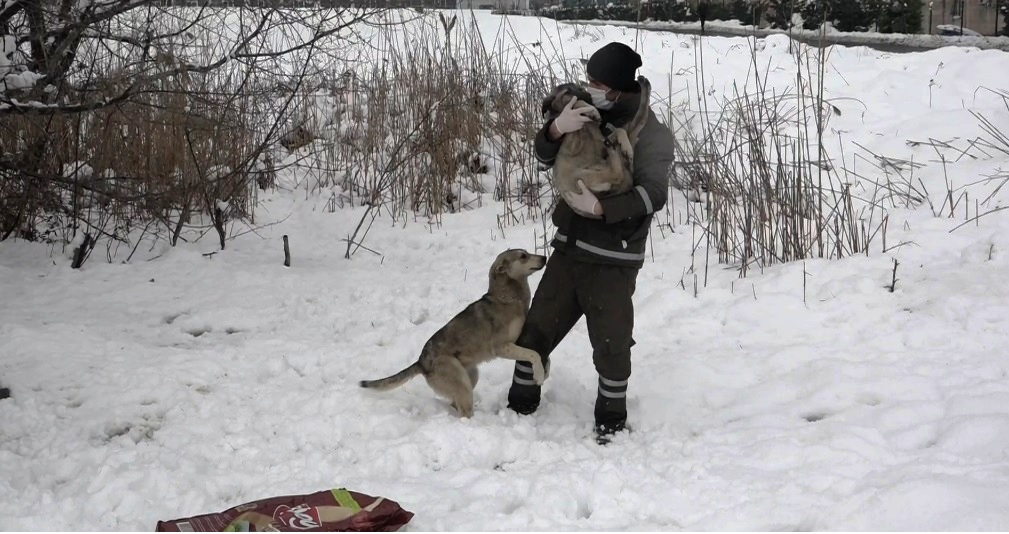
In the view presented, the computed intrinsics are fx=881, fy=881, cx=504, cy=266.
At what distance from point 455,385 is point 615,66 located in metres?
1.71

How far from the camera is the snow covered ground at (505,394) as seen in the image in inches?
135

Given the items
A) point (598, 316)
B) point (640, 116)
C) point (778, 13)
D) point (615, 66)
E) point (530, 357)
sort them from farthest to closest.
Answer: point (778, 13), point (530, 357), point (598, 316), point (640, 116), point (615, 66)

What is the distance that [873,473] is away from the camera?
3.52 m

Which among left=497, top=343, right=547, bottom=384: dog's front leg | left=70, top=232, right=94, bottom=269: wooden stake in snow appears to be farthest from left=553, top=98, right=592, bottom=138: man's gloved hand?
left=70, top=232, right=94, bottom=269: wooden stake in snow

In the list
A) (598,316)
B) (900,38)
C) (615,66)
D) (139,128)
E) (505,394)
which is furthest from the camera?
(900,38)

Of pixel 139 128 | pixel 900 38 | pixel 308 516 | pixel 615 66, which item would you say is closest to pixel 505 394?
pixel 308 516

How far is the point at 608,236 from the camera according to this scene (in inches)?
158

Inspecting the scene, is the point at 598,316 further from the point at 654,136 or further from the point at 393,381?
the point at 393,381

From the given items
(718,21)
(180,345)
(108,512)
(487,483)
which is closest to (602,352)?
(487,483)

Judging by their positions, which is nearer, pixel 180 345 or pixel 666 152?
pixel 666 152

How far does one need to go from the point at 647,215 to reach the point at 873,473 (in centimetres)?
Result: 142

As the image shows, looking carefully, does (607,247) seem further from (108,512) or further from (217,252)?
(217,252)

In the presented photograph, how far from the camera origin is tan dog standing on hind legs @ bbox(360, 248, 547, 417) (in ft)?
14.3

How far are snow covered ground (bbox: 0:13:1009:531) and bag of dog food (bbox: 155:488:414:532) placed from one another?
0.18 meters
